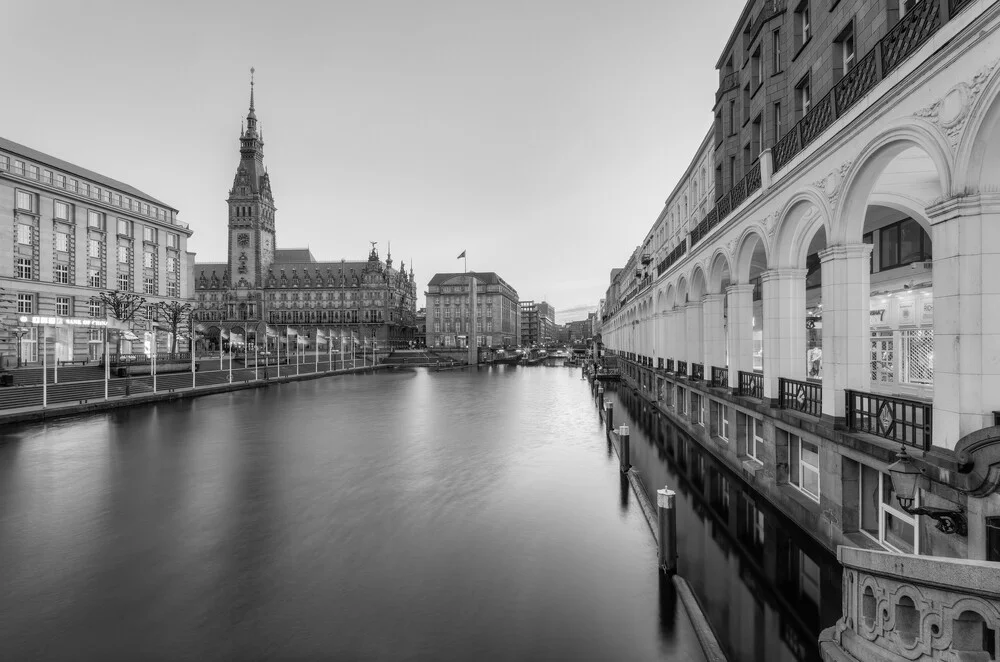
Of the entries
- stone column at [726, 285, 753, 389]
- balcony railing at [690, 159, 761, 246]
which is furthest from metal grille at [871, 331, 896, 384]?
balcony railing at [690, 159, 761, 246]

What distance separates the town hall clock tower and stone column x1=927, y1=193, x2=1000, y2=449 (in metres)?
153

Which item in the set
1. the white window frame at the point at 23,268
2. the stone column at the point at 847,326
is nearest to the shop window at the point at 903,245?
the stone column at the point at 847,326

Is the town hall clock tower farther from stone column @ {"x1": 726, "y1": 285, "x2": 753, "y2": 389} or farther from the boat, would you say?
stone column @ {"x1": 726, "y1": 285, "x2": 753, "y2": 389}

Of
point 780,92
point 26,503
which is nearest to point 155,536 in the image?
point 26,503

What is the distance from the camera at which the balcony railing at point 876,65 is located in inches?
319

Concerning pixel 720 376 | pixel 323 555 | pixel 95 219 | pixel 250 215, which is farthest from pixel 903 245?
pixel 250 215

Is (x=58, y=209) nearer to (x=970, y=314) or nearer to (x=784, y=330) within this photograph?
(x=784, y=330)

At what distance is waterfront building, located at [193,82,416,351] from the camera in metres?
136

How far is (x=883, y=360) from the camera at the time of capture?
2014 cm

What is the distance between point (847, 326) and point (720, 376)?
35.2ft

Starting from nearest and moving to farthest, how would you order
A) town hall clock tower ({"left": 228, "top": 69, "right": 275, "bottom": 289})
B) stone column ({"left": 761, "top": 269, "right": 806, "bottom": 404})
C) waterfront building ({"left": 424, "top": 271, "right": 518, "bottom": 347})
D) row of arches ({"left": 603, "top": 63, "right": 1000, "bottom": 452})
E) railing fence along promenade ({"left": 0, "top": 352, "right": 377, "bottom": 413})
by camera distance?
row of arches ({"left": 603, "top": 63, "right": 1000, "bottom": 452})
stone column ({"left": 761, "top": 269, "right": 806, "bottom": 404})
railing fence along promenade ({"left": 0, "top": 352, "right": 377, "bottom": 413})
town hall clock tower ({"left": 228, "top": 69, "right": 275, "bottom": 289})
waterfront building ({"left": 424, "top": 271, "right": 518, "bottom": 347})

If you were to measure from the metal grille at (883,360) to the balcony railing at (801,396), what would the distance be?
30.5ft

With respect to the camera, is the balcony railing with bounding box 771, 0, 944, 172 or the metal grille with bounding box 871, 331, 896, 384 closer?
the balcony railing with bounding box 771, 0, 944, 172

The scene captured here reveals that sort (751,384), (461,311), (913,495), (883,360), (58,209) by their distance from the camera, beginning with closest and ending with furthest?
(913,495), (751,384), (883,360), (58,209), (461,311)
